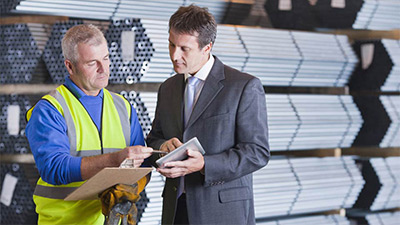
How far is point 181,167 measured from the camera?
2.60 meters


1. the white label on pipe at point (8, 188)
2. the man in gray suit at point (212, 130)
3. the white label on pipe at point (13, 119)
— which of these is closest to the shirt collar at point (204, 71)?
the man in gray suit at point (212, 130)

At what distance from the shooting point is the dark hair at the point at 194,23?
275 cm

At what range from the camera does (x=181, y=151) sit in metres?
2.57

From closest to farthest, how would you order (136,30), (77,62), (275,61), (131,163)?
(131,163)
(77,62)
(136,30)
(275,61)

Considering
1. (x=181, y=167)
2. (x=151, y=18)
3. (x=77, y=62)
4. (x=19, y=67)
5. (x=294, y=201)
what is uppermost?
(x=151, y=18)

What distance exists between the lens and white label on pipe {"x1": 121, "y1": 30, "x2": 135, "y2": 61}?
4.40 m

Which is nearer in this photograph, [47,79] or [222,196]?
[222,196]

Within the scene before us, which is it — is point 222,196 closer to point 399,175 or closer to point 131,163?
point 131,163

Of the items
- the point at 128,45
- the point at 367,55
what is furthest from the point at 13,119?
the point at 367,55

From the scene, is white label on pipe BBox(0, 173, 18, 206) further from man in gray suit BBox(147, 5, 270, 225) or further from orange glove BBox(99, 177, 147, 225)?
orange glove BBox(99, 177, 147, 225)

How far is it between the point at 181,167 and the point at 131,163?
0.21m

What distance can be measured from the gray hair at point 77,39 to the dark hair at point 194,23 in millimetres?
339

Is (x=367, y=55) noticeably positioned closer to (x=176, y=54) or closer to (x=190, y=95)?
(x=190, y=95)

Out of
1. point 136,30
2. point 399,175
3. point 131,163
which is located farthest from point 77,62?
point 399,175
